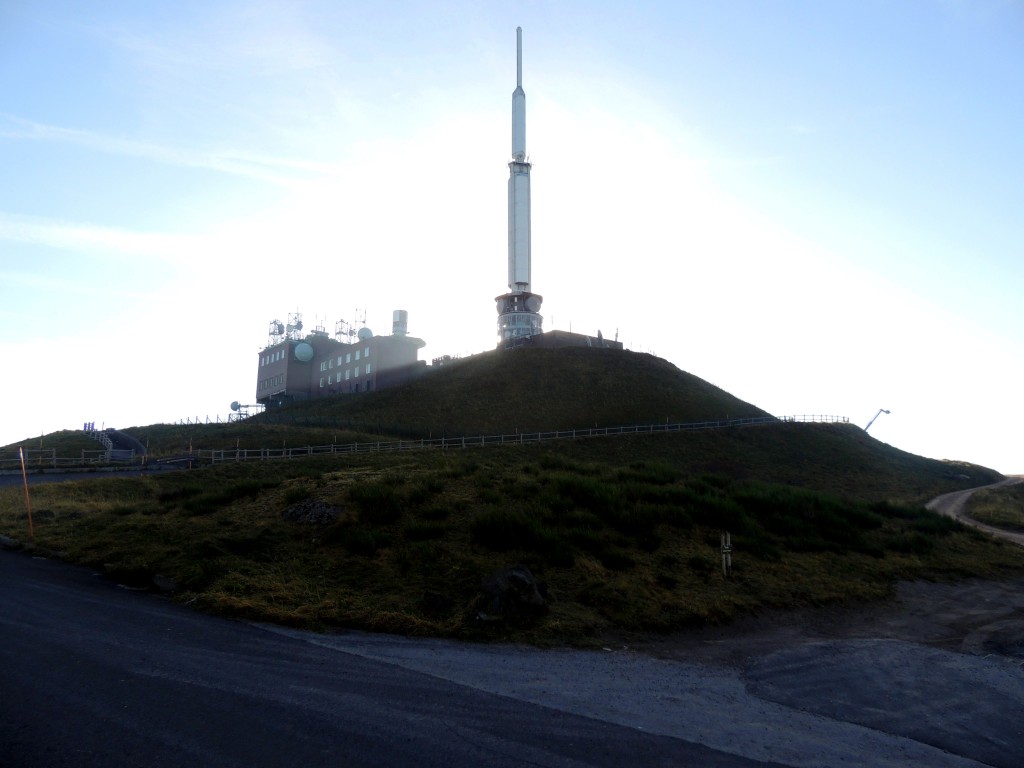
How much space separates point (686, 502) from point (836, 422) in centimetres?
6761

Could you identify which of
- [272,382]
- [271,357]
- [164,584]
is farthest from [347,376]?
[164,584]

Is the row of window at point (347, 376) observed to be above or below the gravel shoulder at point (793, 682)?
above

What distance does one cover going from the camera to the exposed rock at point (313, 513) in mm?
18234

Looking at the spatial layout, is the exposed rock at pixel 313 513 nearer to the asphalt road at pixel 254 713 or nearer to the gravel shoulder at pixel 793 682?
the gravel shoulder at pixel 793 682

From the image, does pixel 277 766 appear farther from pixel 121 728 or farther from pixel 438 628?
pixel 438 628

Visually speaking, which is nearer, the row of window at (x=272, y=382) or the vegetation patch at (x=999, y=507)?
the vegetation patch at (x=999, y=507)

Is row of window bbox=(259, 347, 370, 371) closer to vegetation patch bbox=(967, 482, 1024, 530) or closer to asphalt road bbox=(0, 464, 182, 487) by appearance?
A: asphalt road bbox=(0, 464, 182, 487)

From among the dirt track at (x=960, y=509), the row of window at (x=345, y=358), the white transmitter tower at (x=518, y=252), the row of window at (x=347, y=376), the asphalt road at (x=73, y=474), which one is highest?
the white transmitter tower at (x=518, y=252)

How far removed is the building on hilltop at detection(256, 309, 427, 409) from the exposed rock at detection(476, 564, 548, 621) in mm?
73214

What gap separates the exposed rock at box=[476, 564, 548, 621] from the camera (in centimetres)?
1256

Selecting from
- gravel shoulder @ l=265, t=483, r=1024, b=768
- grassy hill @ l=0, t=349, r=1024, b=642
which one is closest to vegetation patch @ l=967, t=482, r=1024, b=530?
grassy hill @ l=0, t=349, r=1024, b=642

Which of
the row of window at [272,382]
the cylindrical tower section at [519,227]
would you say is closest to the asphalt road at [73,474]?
the row of window at [272,382]

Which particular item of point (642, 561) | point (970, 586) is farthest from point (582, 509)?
point (970, 586)

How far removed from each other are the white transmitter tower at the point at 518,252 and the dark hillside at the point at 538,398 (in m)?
6.87
